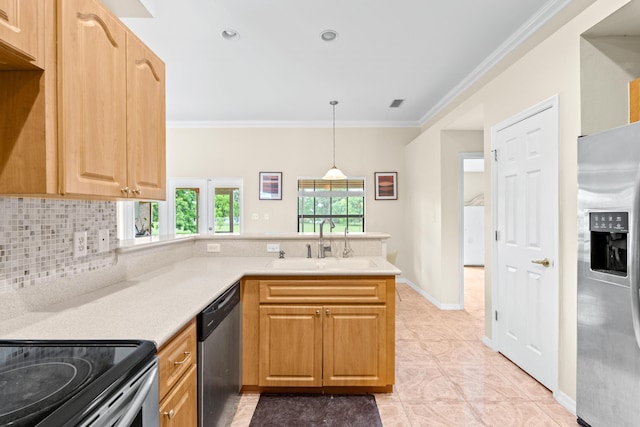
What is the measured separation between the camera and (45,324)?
1.20 meters

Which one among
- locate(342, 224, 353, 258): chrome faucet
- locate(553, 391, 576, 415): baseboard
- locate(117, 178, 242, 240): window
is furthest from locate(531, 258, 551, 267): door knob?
locate(117, 178, 242, 240): window

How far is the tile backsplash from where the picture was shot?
1234 millimetres

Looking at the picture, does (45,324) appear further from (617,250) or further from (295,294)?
(617,250)

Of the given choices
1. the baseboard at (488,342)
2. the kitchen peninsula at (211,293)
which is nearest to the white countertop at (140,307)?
the kitchen peninsula at (211,293)

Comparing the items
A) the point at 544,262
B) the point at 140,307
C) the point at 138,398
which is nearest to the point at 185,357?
the point at 140,307

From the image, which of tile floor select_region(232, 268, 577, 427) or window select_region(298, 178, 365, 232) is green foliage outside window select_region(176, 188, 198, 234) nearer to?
window select_region(298, 178, 365, 232)

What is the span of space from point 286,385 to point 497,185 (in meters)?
2.42

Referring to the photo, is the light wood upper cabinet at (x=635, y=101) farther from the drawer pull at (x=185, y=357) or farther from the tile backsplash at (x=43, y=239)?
the tile backsplash at (x=43, y=239)

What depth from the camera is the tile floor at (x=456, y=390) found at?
205 cm

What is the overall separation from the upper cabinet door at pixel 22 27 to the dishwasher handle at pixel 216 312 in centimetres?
111

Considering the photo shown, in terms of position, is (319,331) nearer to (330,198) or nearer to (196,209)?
(330,198)

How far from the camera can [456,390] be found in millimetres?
2375

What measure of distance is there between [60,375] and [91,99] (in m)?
0.94

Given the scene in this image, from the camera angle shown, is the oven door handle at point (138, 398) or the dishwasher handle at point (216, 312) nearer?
the oven door handle at point (138, 398)
